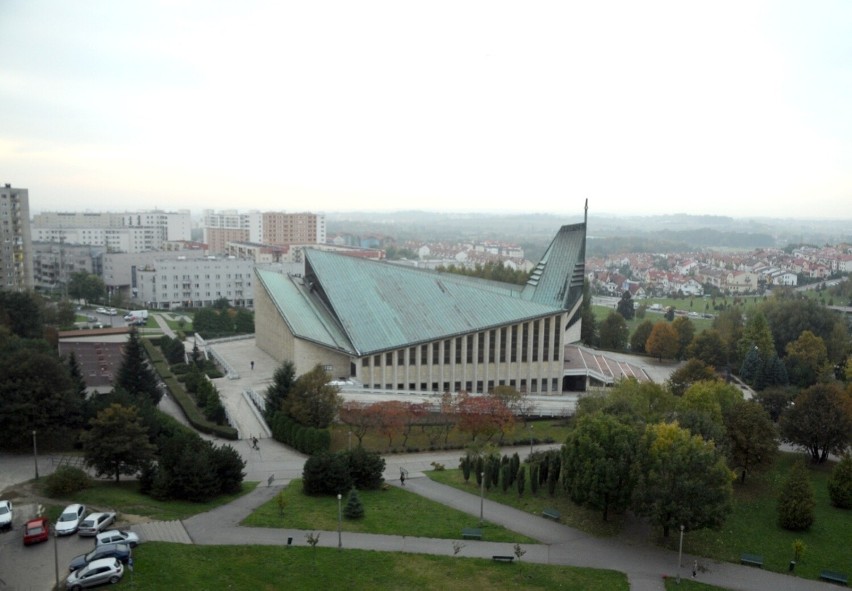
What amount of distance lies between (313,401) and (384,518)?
9906 millimetres

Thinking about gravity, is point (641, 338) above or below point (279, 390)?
below

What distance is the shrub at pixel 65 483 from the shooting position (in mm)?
21844

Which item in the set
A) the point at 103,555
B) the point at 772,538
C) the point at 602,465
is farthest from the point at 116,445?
the point at 772,538

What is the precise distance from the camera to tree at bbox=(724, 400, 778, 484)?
24.9 meters

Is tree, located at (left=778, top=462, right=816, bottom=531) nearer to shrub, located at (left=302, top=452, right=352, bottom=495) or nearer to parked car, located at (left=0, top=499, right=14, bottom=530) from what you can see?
shrub, located at (left=302, top=452, right=352, bottom=495)

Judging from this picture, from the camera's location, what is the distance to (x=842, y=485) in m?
24.0

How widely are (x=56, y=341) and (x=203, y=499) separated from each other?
3348cm

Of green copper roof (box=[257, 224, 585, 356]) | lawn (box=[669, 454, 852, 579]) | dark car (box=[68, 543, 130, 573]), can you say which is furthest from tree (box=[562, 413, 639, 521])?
green copper roof (box=[257, 224, 585, 356])

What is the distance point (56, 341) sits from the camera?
49.7 metres

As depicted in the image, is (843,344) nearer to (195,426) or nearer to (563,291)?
(563,291)

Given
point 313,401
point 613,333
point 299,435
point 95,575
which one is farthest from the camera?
point 613,333

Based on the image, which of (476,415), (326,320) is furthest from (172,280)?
(476,415)

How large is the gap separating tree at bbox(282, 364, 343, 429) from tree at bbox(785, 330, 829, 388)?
3050 centimetres

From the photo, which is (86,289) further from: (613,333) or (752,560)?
(752,560)
